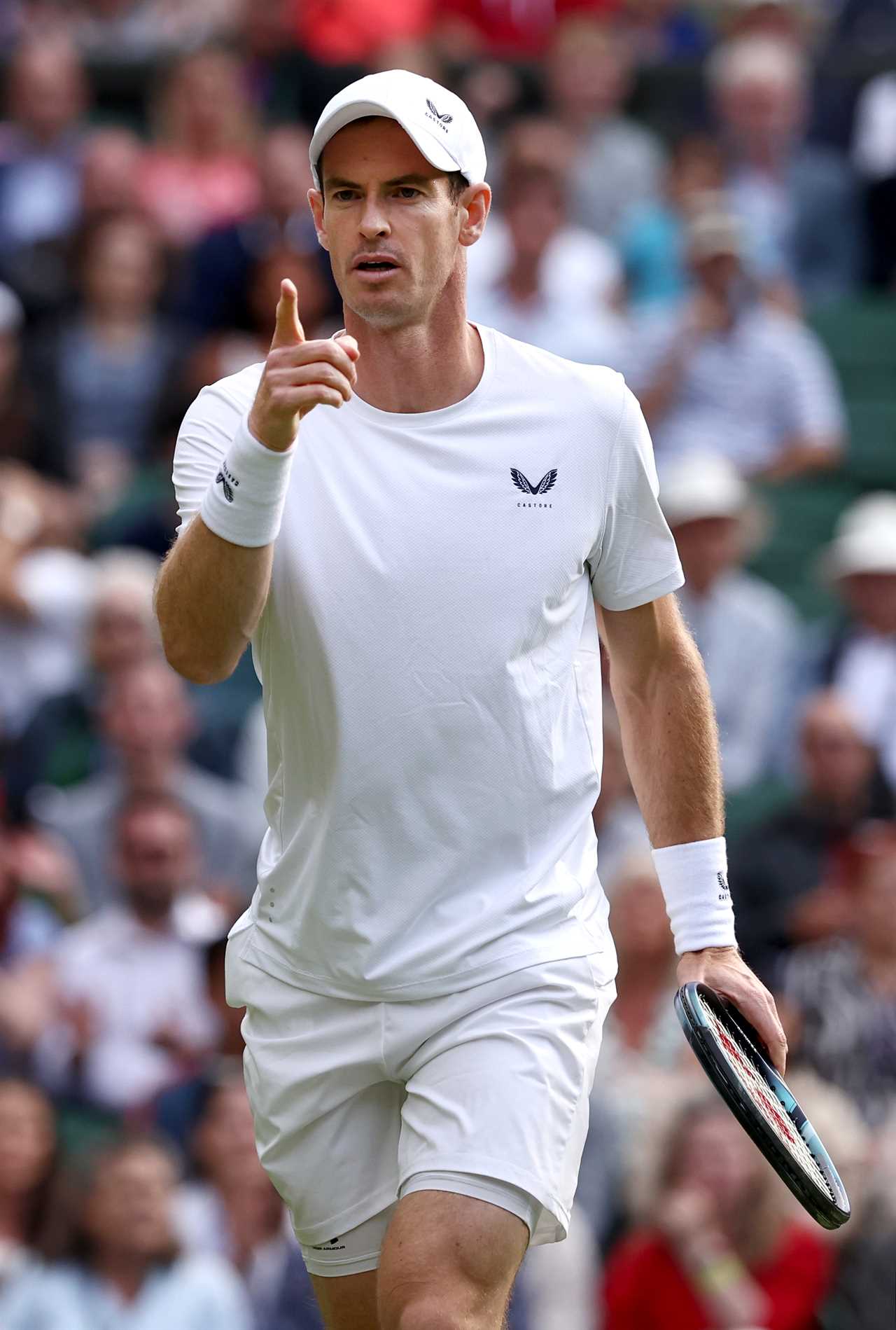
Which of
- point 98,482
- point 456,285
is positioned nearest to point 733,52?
point 98,482

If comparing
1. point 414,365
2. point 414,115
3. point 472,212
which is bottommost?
point 414,365

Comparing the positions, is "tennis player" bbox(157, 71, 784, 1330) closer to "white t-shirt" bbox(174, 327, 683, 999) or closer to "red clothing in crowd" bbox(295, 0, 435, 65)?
"white t-shirt" bbox(174, 327, 683, 999)

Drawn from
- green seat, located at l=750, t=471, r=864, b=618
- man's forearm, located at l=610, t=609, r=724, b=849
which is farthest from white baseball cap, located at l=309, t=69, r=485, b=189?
green seat, located at l=750, t=471, r=864, b=618

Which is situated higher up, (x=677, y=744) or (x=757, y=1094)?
(x=677, y=744)

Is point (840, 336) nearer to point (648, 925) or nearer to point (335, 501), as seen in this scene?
point (648, 925)

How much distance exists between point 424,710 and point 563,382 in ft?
2.08

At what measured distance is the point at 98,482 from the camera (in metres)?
9.70

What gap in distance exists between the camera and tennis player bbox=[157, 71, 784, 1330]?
3.70m

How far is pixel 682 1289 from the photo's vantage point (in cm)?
651

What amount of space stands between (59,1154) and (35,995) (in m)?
0.70

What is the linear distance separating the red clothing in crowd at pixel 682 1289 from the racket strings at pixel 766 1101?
8.62 ft

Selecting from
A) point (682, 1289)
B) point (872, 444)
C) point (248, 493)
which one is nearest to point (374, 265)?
point (248, 493)

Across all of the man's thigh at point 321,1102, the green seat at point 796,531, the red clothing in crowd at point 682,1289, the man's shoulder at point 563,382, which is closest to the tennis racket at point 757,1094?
the man's thigh at point 321,1102

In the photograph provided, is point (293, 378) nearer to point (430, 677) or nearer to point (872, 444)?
point (430, 677)
